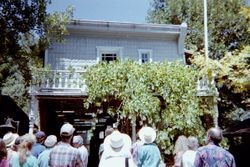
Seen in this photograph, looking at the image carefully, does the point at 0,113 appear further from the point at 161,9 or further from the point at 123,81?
the point at 161,9

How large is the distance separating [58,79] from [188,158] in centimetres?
917

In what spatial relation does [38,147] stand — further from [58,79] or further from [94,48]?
[94,48]

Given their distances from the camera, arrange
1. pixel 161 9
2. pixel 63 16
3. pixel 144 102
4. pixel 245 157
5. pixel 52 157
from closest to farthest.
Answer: pixel 52 157, pixel 144 102, pixel 63 16, pixel 245 157, pixel 161 9

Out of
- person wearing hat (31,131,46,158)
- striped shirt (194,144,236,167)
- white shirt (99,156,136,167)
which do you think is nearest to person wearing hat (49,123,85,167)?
white shirt (99,156,136,167)

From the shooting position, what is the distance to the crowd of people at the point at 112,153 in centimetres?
504

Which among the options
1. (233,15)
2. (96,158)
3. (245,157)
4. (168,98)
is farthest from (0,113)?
(233,15)


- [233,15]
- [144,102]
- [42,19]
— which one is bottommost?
[144,102]

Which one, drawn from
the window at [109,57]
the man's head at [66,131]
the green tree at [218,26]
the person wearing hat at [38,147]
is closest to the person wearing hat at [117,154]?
the man's head at [66,131]

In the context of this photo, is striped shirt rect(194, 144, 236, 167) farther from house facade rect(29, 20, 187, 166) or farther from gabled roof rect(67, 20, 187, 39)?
gabled roof rect(67, 20, 187, 39)

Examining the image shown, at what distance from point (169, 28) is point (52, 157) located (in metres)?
13.4

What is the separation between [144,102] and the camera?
13.2m

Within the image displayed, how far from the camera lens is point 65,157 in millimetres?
5203

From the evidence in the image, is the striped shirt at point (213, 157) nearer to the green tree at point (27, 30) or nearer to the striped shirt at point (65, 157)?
the striped shirt at point (65, 157)

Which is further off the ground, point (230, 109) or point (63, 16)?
point (63, 16)
